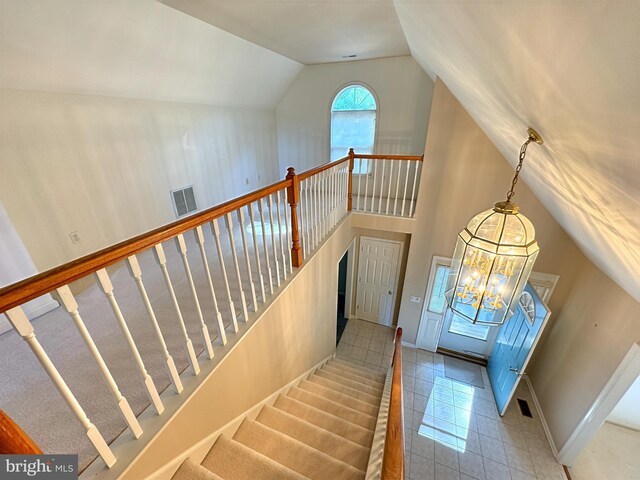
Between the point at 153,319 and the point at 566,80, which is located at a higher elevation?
the point at 566,80

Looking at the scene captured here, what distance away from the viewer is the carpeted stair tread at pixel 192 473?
137cm

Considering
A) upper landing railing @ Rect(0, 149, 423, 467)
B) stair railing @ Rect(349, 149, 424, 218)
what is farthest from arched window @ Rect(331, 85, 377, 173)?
upper landing railing @ Rect(0, 149, 423, 467)

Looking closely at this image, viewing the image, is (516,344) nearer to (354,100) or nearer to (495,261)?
(495,261)

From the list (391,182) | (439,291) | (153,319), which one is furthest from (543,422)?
(153,319)

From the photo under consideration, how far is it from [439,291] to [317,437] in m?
3.21

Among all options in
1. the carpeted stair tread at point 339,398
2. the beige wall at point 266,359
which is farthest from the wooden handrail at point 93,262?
the carpeted stair tread at point 339,398

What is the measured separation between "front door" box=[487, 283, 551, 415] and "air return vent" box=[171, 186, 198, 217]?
474 centimetres

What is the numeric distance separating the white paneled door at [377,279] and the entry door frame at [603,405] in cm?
280

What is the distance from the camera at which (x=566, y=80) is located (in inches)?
34.3

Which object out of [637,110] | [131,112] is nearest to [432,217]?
[637,110]

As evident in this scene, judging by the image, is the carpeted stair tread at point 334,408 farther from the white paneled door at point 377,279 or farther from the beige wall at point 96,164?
the white paneled door at point 377,279

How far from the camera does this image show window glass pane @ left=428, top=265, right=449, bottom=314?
13.9 feet

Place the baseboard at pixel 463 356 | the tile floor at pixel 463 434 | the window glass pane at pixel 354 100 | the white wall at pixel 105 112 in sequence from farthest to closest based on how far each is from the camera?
1. the window glass pane at pixel 354 100
2. the baseboard at pixel 463 356
3. the tile floor at pixel 463 434
4. the white wall at pixel 105 112

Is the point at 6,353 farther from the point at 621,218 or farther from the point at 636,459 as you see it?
the point at 636,459
